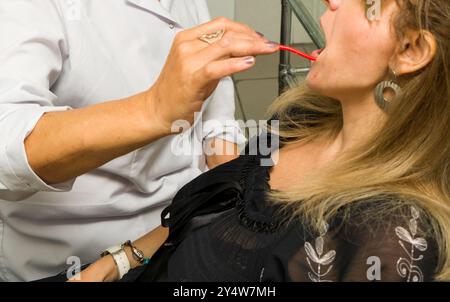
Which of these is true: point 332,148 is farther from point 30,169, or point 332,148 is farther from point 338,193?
point 30,169

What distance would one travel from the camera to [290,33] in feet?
5.19

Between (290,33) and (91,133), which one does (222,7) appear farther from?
(91,133)

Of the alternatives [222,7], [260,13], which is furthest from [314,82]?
[222,7]

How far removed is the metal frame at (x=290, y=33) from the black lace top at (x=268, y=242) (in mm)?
399

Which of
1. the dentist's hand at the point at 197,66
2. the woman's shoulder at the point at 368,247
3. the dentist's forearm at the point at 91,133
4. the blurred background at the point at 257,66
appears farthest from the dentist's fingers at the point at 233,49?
the blurred background at the point at 257,66

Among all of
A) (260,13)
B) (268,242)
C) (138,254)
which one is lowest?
(138,254)

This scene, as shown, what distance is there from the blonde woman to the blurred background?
88cm

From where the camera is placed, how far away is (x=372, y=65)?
31.7 inches

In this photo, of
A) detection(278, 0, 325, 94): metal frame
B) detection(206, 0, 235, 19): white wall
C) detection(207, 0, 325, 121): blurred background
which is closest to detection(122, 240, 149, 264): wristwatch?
detection(278, 0, 325, 94): metal frame

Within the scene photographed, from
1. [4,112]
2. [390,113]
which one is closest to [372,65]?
[390,113]

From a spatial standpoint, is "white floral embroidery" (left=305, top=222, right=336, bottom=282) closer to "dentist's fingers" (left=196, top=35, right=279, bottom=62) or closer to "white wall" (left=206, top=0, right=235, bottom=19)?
"dentist's fingers" (left=196, top=35, right=279, bottom=62)

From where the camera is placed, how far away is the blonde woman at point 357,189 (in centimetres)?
70

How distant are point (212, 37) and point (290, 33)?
35.2 inches

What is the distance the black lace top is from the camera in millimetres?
686
